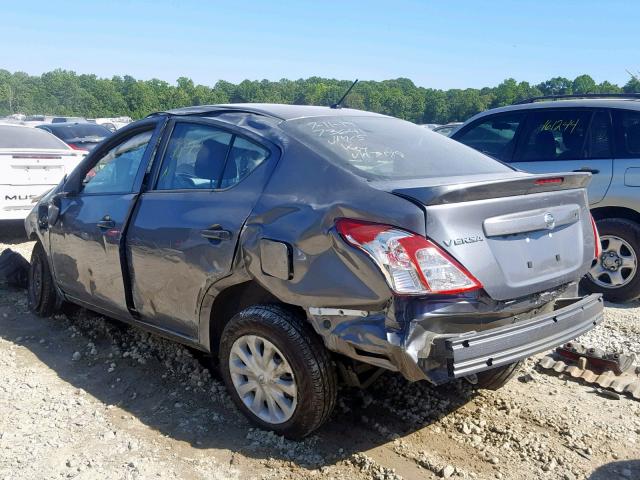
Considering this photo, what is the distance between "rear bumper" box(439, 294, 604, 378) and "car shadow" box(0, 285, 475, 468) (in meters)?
0.86

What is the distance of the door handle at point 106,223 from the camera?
400 cm

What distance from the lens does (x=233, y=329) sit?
3285mm

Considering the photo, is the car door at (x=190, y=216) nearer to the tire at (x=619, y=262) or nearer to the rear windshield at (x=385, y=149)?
the rear windshield at (x=385, y=149)

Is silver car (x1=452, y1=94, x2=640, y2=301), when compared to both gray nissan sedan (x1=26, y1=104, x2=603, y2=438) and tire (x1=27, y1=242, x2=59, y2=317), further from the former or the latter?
tire (x1=27, y1=242, x2=59, y2=317)

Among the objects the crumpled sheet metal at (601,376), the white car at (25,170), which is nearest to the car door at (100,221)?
the crumpled sheet metal at (601,376)

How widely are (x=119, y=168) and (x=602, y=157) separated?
4.22 meters

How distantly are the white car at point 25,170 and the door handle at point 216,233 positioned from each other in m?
5.17

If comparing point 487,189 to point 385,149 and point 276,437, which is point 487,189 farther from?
point 276,437

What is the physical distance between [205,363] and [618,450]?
2515 millimetres

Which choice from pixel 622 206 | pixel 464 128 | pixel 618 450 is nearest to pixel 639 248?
pixel 622 206

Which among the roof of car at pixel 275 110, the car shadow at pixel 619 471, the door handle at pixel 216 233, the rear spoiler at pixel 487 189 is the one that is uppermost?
the roof of car at pixel 275 110

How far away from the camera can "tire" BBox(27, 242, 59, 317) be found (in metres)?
5.00

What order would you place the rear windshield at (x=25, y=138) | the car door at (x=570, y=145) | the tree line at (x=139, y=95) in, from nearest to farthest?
the car door at (x=570, y=145) < the rear windshield at (x=25, y=138) < the tree line at (x=139, y=95)

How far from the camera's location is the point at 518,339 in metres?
2.79
